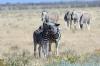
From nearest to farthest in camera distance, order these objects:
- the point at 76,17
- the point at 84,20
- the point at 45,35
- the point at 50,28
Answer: the point at 50,28
the point at 45,35
the point at 84,20
the point at 76,17

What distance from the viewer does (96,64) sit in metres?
13.5

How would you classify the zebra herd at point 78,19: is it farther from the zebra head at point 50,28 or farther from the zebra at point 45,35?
the zebra head at point 50,28

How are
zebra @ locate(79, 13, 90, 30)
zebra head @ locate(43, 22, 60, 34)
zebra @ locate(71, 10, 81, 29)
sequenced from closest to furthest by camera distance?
zebra head @ locate(43, 22, 60, 34), zebra @ locate(79, 13, 90, 30), zebra @ locate(71, 10, 81, 29)

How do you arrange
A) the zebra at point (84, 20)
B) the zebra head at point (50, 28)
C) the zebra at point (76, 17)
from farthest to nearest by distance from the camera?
the zebra at point (76, 17) → the zebra at point (84, 20) → the zebra head at point (50, 28)

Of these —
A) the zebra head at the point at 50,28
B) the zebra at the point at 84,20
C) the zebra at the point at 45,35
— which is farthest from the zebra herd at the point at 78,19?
the zebra head at the point at 50,28

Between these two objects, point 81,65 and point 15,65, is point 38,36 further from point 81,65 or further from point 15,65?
point 81,65

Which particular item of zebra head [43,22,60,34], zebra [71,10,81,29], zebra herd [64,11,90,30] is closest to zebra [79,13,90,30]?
zebra herd [64,11,90,30]

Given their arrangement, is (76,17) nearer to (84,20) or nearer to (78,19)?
(78,19)

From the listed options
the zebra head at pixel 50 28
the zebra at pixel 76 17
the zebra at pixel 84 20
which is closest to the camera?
the zebra head at pixel 50 28

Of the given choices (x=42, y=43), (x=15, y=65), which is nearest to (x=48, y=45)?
(x=42, y=43)

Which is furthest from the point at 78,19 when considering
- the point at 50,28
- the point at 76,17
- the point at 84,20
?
the point at 50,28

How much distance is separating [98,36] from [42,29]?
12325mm

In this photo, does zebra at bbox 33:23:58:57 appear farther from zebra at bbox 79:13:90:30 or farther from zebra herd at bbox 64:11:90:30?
zebra at bbox 79:13:90:30

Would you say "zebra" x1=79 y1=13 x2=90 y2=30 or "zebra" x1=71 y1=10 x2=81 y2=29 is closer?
"zebra" x1=79 y1=13 x2=90 y2=30
